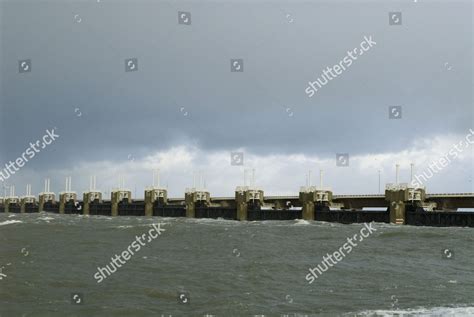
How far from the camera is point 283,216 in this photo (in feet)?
269

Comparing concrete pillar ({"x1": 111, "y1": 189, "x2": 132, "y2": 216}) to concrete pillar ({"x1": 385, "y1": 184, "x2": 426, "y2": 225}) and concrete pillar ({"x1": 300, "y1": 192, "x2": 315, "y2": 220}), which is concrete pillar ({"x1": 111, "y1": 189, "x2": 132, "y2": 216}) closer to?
concrete pillar ({"x1": 300, "y1": 192, "x2": 315, "y2": 220})

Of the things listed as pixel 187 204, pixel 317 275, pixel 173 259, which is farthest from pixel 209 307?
pixel 187 204

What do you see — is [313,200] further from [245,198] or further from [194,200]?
[194,200]

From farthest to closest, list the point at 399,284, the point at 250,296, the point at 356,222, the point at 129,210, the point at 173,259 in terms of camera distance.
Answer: the point at 129,210, the point at 356,222, the point at 173,259, the point at 399,284, the point at 250,296

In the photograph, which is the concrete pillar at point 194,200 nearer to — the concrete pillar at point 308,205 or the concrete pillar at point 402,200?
the concrete pillar at point 308,205

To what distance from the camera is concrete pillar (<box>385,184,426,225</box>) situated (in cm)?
6719

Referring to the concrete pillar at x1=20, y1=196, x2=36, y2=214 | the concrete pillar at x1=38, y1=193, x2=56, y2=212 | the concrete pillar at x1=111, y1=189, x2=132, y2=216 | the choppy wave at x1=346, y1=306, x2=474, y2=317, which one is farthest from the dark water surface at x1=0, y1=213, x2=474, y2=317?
the concrete pillar at x1=20, y1=196, x2=36, y2=214

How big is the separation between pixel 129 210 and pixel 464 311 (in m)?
104

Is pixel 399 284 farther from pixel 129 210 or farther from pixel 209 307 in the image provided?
pixel 129 210

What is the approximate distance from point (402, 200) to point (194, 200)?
140 feet

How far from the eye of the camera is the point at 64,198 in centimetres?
14288

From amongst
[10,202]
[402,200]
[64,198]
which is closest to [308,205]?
[402,200]

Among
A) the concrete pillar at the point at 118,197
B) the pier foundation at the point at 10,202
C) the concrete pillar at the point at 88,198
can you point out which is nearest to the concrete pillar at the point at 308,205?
the concrete pillar at the point at 118,197

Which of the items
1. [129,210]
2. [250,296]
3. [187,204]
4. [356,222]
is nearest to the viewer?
[250,296]
